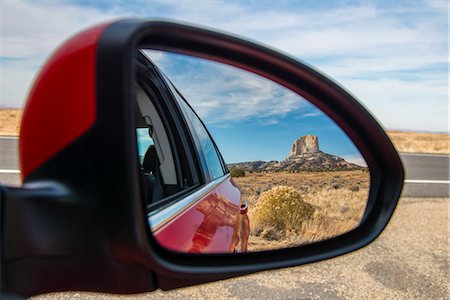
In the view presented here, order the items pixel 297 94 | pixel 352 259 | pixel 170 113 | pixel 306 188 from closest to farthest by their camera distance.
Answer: pixel 297 94
pixel 306 188
pixel 170 113
pixel 352 259

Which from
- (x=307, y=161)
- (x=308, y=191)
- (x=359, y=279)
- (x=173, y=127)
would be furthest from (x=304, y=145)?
(x=359, y=279)

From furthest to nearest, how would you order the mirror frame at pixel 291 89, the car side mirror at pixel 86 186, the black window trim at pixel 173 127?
the black window trim at pixel 173 127
the mirror frame at pixel 291 89
the car side mirror at pixel 86 186

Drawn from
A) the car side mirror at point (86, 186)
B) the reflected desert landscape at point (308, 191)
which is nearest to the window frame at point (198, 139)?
the reflected desert landscape at point (308, 191)

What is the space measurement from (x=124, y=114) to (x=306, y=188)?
1049mm

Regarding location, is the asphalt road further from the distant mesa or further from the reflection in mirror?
the distant mesa

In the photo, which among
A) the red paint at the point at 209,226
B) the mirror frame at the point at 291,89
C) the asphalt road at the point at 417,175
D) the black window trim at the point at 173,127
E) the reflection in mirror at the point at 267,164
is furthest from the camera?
the asphalt road at the point at 417,175

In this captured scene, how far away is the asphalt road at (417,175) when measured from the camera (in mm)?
11016

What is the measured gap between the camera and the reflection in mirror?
1.59 meters

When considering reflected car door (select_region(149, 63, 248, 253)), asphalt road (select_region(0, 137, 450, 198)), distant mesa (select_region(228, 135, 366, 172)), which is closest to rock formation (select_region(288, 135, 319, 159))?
distant mesa (select_region(228, 135, 366, 172))

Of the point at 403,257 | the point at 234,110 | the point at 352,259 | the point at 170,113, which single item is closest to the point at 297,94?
the point at 234,110

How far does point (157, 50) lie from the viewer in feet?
4.13

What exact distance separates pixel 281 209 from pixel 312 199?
12 centimetres

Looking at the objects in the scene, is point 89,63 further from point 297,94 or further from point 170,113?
point 170,113

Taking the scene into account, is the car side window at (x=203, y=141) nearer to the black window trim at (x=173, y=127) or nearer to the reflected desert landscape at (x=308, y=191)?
the black window trim at (x=173, y=127)
